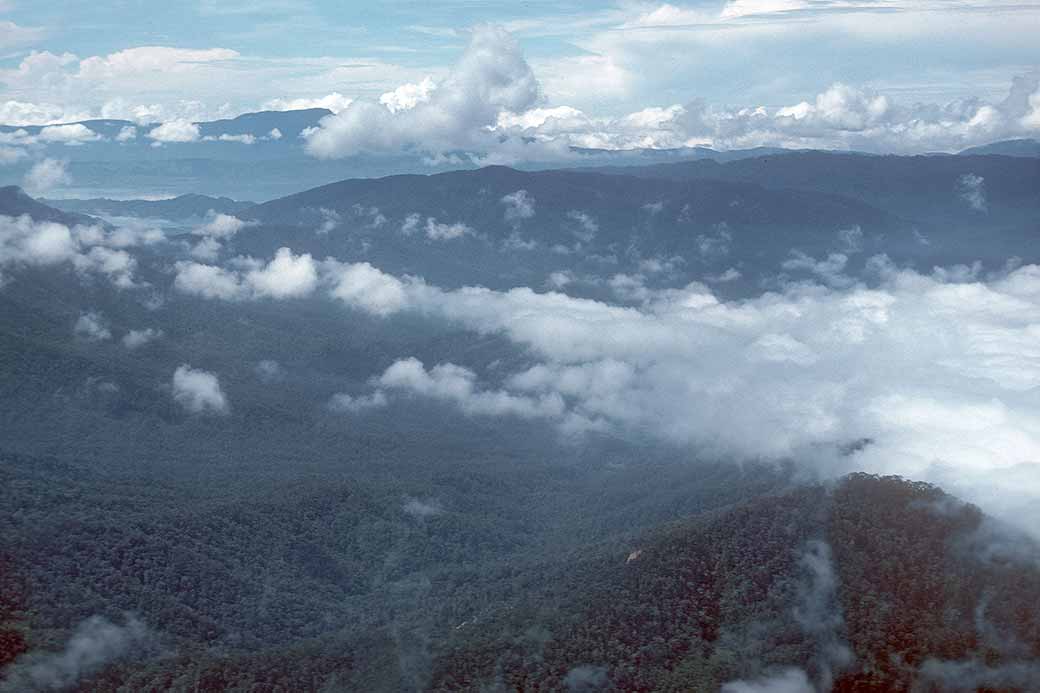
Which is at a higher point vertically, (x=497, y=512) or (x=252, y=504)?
(x=252, y=504)

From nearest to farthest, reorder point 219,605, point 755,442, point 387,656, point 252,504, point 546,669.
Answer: point 546,669
point 387,656
point 219,605
point 252,504
point 755,442

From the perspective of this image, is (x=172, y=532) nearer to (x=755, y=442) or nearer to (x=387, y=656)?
(x=387, y=656)

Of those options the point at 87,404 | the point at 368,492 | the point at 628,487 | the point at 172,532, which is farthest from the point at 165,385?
the point at 628,487

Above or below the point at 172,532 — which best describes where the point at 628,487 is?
below

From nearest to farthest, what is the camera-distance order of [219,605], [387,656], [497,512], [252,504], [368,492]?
[387,656] < [219,605] < [252,504] < [368,492] < [497,512]

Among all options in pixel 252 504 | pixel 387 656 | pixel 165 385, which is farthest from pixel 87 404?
pixel 387 656

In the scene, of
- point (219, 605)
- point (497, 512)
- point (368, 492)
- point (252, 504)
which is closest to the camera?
point (219, 605)

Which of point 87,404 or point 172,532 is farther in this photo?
point 87,404

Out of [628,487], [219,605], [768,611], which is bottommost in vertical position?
[628,487]

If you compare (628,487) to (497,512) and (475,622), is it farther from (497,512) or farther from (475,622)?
(475,622)
